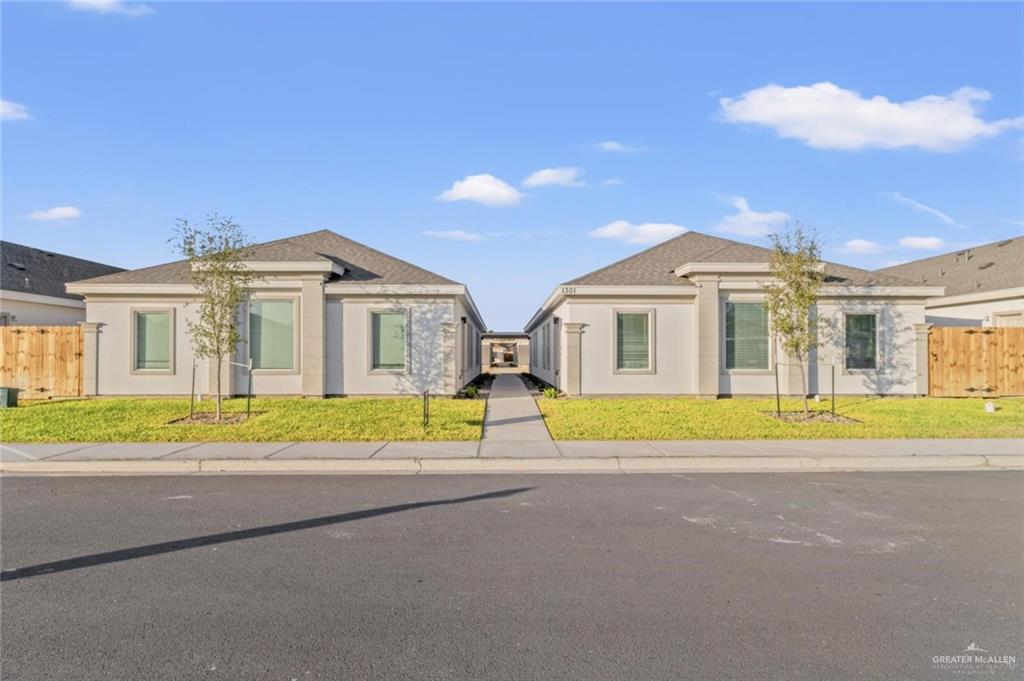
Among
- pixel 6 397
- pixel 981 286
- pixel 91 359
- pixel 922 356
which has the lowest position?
pixel 6 397

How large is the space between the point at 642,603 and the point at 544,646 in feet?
3.32

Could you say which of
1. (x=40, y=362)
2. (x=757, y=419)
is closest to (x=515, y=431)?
(x=757, y=419)

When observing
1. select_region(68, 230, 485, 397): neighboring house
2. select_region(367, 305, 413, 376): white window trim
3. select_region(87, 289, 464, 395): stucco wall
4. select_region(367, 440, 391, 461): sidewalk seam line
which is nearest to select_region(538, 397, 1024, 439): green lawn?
select_region(367, 440, 391, 461): sidewalk seam line

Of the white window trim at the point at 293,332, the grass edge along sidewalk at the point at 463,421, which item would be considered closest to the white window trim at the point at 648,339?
the grass edge along sidewalk at the point at 463,421

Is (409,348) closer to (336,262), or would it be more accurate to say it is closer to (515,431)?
(336,262)

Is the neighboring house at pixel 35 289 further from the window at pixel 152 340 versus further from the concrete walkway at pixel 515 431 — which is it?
the concrete walkway at pixel 515 431

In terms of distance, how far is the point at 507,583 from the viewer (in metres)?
4.81

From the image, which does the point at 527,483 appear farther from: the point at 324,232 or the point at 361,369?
the point at 324,232

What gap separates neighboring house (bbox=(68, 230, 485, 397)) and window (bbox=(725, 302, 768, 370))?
8.57 m

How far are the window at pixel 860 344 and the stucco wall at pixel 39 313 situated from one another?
29.6 meters

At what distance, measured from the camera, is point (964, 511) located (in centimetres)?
695

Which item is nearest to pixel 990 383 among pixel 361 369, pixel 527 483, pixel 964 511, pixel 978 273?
pixel 978 273

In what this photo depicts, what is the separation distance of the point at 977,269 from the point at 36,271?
41061mm

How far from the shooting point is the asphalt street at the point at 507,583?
3.63 m
